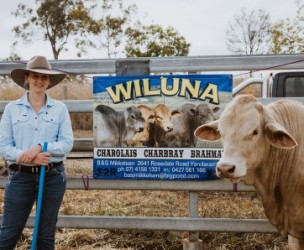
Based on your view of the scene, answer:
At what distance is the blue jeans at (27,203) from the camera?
13.6ft

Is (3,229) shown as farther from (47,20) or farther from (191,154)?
(47,20)

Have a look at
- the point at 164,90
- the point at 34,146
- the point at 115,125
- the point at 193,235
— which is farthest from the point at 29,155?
the point at 193,235

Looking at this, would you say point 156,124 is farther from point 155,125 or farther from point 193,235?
point 193,235

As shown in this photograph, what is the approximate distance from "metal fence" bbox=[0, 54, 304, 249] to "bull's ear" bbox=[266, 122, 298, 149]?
114 centimetres

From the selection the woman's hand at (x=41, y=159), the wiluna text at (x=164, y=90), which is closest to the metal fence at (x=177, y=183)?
the wiluna text at (x=164, y=90)

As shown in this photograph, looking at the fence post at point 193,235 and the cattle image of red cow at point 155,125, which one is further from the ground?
the cattle image of red cow at point 155,125

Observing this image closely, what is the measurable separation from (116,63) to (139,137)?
0.74 meters

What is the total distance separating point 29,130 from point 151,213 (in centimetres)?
231

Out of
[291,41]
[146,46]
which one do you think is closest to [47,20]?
[146,46]

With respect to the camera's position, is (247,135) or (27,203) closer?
(247,135)

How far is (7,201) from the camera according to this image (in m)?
4.19

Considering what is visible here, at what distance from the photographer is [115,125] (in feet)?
17.2

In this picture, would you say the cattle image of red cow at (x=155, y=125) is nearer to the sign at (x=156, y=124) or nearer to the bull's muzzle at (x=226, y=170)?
the sign at (x=156, y=124)

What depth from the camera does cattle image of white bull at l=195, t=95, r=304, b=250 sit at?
3955 mm
